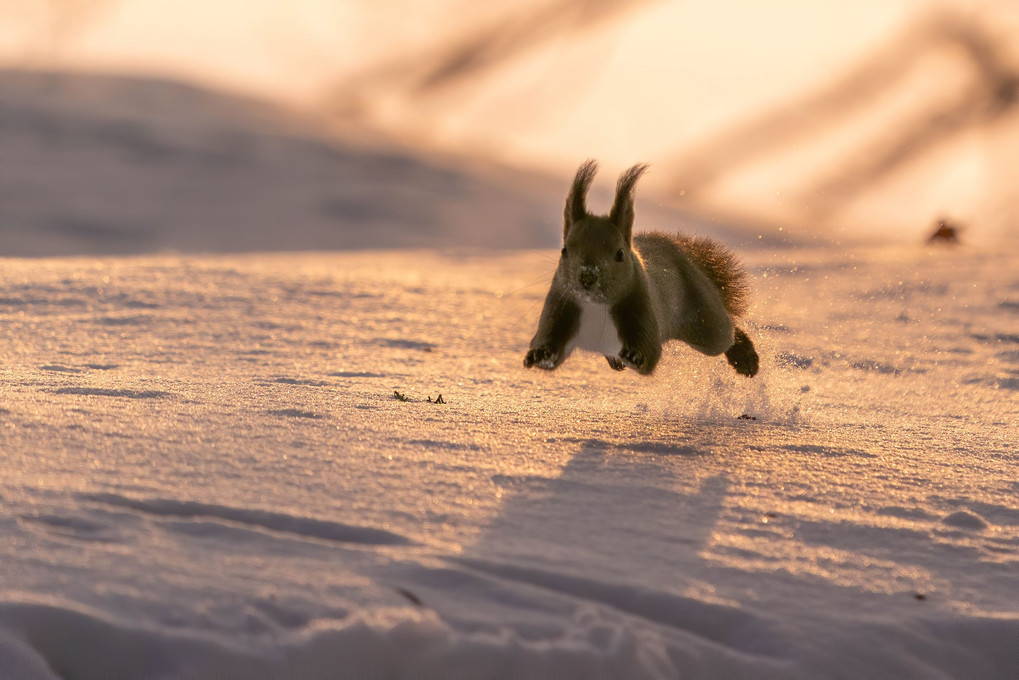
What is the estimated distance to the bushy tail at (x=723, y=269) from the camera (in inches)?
200

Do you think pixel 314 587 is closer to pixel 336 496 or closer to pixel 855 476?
pixel 336 496

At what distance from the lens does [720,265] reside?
5.13 meters

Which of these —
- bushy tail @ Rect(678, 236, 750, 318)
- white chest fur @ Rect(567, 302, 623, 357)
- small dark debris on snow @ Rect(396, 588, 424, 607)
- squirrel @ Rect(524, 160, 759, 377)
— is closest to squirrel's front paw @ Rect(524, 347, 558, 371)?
squirrel @ Rect(524, 160, 759, 377)

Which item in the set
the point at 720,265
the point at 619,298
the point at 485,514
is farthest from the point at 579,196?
the point at 485,514

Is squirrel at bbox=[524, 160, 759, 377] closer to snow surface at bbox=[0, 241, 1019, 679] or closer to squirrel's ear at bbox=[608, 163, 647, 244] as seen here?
squirrel's ear at bbox=[608, 163, 647, 244]

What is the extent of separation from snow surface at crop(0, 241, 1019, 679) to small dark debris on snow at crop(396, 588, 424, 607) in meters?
0.01

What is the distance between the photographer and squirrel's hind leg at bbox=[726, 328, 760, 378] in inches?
199

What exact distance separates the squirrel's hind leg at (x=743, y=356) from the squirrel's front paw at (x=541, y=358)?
1426 mm

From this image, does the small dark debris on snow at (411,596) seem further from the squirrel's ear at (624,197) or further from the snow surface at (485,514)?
the squirrel's ear at (624,197)

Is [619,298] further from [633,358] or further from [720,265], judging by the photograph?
[720,265]

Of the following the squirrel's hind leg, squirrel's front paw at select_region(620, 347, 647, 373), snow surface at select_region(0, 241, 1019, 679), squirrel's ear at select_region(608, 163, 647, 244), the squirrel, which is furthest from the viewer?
the squirrel's hind leg

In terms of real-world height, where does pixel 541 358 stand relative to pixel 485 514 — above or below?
above

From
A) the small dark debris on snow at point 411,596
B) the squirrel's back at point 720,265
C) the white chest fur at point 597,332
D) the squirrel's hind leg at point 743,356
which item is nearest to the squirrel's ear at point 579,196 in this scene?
the white chest fur at point 597,332

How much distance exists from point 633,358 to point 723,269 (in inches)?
57.2
